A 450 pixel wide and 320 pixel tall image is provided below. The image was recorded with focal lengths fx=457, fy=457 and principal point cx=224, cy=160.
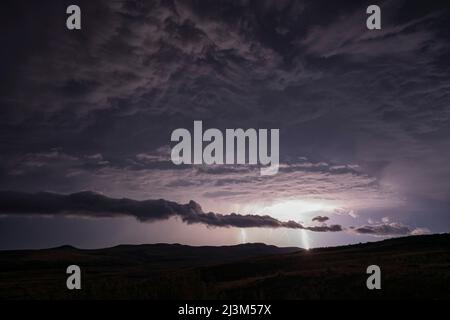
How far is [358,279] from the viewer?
3266cm

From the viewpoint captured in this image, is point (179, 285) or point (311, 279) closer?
point (179, 285)

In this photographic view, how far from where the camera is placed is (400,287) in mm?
28609
